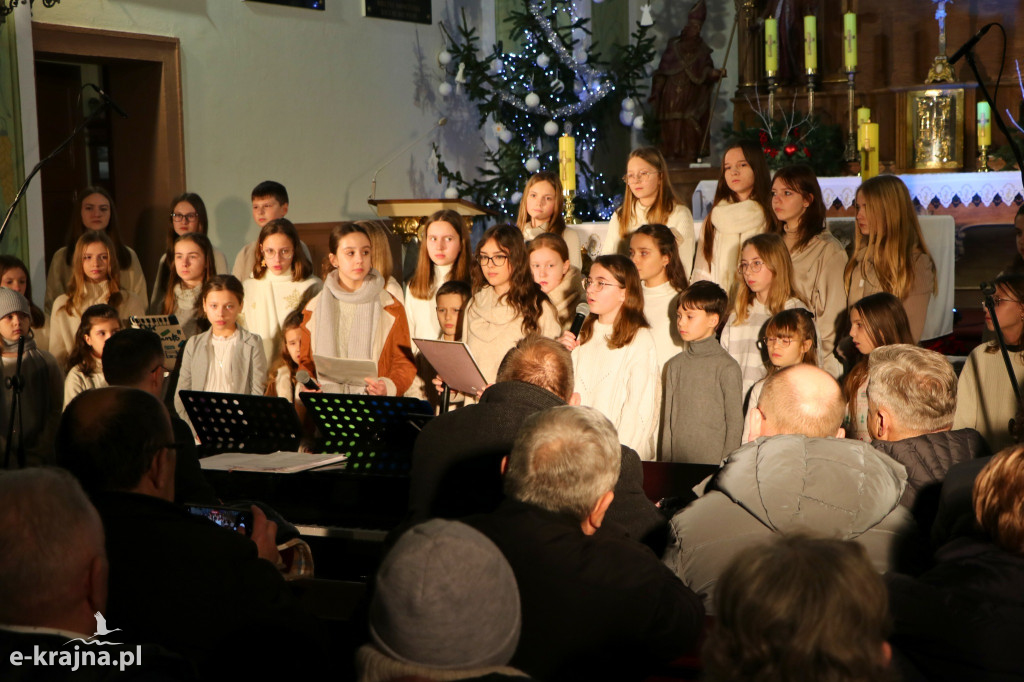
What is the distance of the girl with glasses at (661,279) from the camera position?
520cm

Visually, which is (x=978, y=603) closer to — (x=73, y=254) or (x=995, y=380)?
(x=995, y=380)

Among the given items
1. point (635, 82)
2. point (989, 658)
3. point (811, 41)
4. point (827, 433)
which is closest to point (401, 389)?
point (827, 433)

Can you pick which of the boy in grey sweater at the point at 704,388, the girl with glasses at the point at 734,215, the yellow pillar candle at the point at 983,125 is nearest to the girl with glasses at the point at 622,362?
the boy in grey sweater at the point at 704,388

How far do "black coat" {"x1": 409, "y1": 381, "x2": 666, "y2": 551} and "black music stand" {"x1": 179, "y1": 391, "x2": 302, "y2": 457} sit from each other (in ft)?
3.40

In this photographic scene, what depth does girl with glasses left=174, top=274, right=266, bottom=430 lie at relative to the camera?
5340mm

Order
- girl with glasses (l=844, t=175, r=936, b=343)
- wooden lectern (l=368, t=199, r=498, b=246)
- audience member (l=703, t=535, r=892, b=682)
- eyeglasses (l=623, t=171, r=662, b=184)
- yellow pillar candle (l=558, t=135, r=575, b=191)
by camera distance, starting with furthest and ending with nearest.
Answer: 1. wooden lectern (l=368, t=199, r=498, b=246)
2. yellow pillar candle (l=558, t=135, r=575, b=191)
3. eyeglasses (l=623, t=171, r=662, b=184)
4. girl with glasses (l=844, t=175, r=936, b=343)
5. audience member (l=703, t=535, r=892, b=682)

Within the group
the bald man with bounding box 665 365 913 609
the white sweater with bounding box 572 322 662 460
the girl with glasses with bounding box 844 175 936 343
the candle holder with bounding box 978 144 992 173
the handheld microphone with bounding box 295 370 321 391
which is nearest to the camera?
the bald man with bounding box 665 365 913 609

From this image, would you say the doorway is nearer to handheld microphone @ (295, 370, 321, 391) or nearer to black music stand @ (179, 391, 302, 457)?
handheld microphone @ (295, 370, 321, 391)

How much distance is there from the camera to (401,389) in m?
5.46

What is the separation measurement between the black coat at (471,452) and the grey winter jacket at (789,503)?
0.86ft

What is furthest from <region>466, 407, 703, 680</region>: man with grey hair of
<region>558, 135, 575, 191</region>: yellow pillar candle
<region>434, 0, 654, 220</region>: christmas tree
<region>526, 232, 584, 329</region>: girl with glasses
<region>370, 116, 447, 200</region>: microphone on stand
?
<region>434, 0, 654, 220</region>: christmas tree

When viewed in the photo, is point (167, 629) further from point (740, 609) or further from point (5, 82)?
point (5, 82)

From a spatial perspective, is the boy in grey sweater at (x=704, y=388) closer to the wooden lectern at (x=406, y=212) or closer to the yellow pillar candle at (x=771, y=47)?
the wooden lectern at (x=406, y=212)
